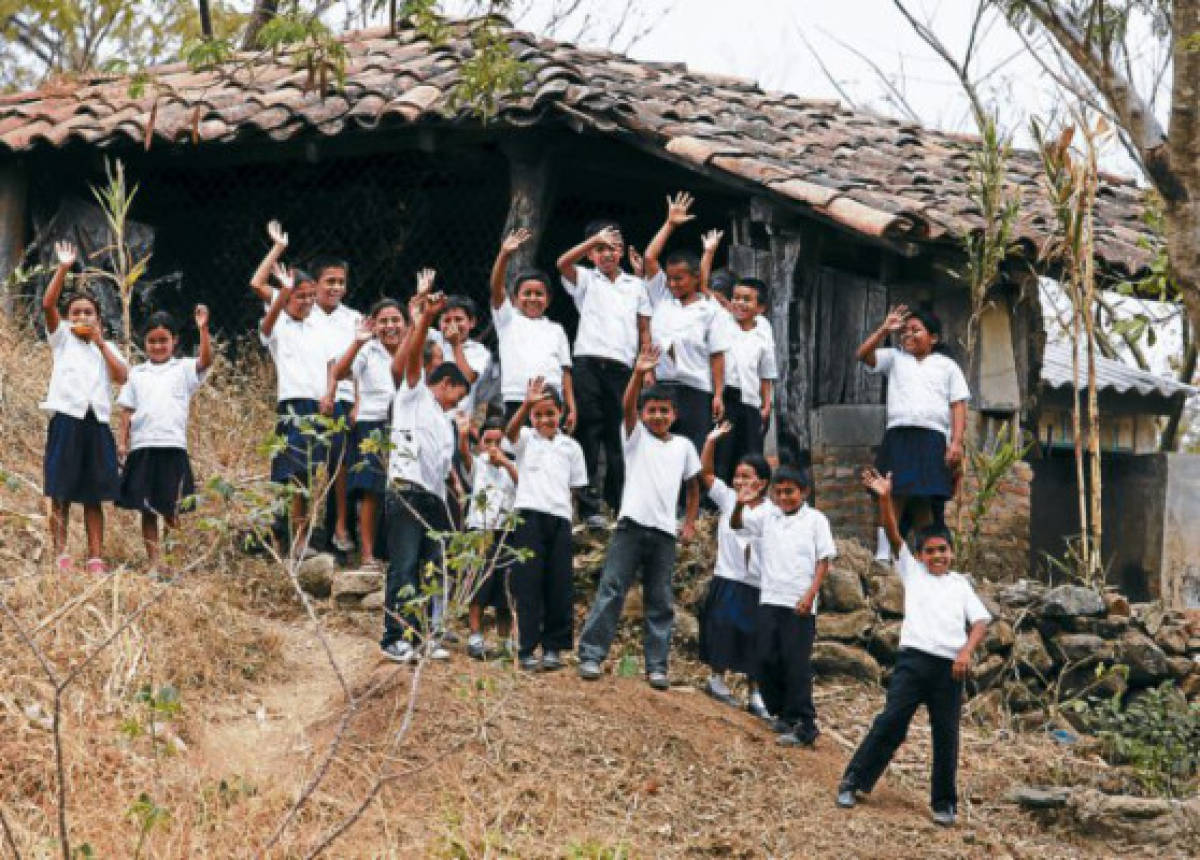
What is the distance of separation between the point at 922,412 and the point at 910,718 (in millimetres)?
2344

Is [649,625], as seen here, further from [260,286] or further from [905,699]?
[260,286]

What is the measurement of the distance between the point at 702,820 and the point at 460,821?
0.99m

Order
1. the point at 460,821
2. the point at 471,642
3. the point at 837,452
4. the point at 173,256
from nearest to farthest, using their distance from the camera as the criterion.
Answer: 1. the point at 460,821
2. the point at 471,642
3. the point at 837,452
4. the point at 173,256

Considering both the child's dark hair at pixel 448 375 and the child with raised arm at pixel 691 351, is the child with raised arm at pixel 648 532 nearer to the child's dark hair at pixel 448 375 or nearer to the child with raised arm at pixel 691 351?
the child's dark hair at pixel 448 375

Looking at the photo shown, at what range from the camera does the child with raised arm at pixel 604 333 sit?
8625mm

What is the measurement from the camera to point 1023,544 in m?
10.4

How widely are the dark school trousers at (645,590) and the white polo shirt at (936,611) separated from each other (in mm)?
1087

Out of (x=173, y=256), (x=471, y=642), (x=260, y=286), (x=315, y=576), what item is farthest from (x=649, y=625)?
(x=173, y=256)

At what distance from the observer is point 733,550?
751cm

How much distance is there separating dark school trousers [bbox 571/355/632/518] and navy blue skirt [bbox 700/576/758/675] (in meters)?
1.40

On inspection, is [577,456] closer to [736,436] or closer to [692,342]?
[692,342]

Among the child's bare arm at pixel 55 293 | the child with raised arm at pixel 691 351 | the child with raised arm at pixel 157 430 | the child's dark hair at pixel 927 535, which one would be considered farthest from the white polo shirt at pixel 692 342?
the child's bare arm at pixel 55 293

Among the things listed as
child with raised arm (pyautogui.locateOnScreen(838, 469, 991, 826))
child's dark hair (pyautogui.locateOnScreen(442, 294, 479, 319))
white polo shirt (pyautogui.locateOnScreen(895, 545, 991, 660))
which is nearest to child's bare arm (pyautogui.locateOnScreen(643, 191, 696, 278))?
child's dark hair (pyautogui.locateOnScreen(442, 294, 479, 319))

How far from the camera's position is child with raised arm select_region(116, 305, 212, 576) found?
8102mm
